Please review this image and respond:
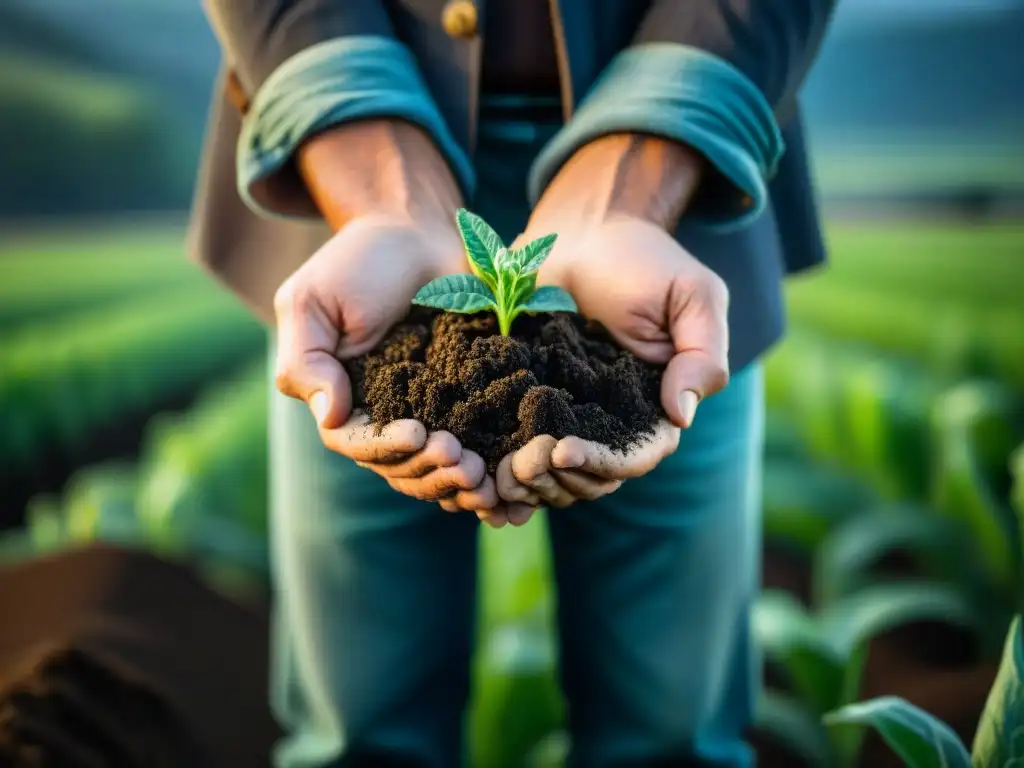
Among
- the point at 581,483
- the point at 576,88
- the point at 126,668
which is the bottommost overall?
the point at 126,668

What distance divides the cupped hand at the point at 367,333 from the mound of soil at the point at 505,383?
20 millimetres

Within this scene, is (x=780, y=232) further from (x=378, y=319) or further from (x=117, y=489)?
(x=117, y=489)

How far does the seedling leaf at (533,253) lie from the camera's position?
0.76 meters

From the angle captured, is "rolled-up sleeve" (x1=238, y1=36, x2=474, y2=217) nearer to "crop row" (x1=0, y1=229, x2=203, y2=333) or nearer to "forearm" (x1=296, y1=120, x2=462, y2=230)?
"forearm" (x1=296, y1=120, x2=462, y2=230)

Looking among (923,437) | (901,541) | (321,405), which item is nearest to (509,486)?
(321,405)

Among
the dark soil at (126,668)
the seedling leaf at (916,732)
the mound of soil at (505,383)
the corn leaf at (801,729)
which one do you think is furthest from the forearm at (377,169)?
the corn leaf at (801,729)

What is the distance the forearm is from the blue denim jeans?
94 millimetres

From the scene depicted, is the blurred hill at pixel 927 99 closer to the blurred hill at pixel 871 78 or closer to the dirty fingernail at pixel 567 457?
the blurred hill at pixel 871 78

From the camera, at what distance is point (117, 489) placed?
2107 mm

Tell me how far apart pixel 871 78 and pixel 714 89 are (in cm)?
212

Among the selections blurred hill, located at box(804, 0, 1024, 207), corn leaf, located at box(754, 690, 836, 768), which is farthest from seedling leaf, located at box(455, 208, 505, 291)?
blurred hill, located at box(804, 0, 1024, 207)

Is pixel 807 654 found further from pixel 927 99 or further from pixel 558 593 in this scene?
pixel 927 99

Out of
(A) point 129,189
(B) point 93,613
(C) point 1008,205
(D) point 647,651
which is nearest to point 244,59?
(D) point 647,651

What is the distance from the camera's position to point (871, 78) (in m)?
2.68
